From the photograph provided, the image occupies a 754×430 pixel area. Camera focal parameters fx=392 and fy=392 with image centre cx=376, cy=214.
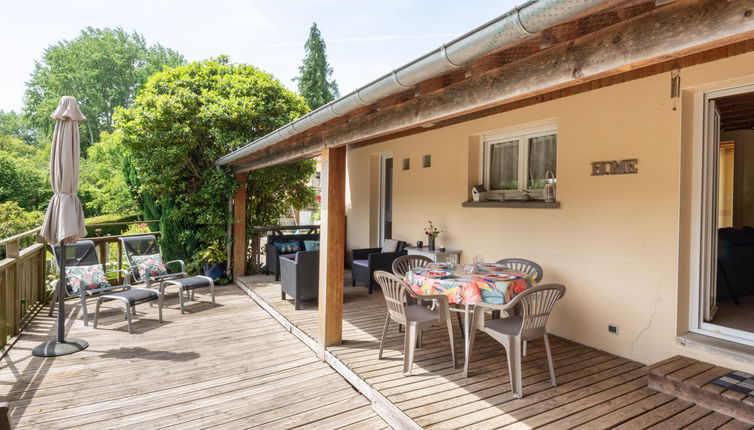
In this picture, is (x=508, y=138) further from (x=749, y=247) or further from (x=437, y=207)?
(x=749, y=247)

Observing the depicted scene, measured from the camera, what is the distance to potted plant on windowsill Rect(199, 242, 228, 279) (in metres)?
7.35

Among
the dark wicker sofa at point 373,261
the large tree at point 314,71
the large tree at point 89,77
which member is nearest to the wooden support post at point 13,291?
the dark wicker sofa at point 373,261

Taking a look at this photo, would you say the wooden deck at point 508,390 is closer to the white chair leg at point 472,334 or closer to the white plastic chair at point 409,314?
the white chair leg at point 472,334

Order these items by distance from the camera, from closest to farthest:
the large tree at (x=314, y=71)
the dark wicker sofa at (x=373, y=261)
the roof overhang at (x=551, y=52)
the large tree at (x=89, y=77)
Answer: the roof overhang at (x=551, y=52) < the dark wicker sofa at (x=373, y=261) < the large tree at (x=314, y=71) < the large tree at (x=89, y=77)

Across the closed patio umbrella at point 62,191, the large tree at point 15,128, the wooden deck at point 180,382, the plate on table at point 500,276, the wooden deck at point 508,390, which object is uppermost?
the large tree at point 15,128

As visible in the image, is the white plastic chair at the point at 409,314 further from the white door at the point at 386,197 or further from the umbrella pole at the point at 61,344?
the white door at the point at 386,197

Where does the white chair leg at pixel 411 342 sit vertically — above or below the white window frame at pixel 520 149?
below

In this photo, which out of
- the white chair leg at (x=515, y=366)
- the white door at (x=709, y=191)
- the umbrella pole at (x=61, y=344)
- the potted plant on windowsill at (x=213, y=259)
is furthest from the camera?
the potted plant on windowsill at (x=213, y=259)

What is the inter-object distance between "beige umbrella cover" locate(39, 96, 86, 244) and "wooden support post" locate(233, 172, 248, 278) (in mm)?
3476

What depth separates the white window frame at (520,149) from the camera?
15.1 feet

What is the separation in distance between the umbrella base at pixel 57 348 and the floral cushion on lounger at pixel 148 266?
70.0 inches

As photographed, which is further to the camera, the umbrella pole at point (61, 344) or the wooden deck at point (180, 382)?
the umbrella pole at point (61, 344)

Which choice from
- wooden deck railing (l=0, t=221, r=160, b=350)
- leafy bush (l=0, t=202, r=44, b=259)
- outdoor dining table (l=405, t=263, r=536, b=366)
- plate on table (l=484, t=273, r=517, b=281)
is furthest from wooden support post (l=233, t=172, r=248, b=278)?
leafy bush (l=0, t=202, r=44, b=259)

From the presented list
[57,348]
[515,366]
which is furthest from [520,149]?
[57,348]
